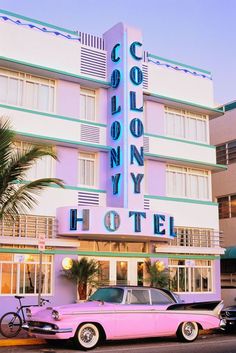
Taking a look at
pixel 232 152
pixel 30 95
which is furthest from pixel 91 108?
pixel 232 152

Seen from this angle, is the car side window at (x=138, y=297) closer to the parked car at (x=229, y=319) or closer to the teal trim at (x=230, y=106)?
the parked car at (x=229, y=319)

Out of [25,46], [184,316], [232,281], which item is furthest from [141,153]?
[232,281]

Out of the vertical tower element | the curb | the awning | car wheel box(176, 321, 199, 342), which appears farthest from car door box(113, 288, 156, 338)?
the awning

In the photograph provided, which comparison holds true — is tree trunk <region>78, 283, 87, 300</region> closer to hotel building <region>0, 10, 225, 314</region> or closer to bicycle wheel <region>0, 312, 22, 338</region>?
hotel building <region>0, 10, 225, 314</region>

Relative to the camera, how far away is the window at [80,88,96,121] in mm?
25734

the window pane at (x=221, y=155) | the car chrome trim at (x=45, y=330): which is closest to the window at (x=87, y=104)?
the window pane at (x=221, y=155)

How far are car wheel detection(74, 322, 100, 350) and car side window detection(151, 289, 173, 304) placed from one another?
2172 millimetres

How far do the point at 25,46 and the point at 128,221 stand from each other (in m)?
8.61

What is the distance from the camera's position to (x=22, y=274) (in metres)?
22.4

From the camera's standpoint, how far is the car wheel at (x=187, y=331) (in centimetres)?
1584

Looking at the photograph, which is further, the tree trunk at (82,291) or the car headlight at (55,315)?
the tree trunk at (82,291)

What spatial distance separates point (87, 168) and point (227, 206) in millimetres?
12330

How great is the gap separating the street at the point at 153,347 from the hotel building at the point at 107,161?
6.97 metres

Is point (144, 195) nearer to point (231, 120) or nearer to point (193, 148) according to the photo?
point (193, 148)
